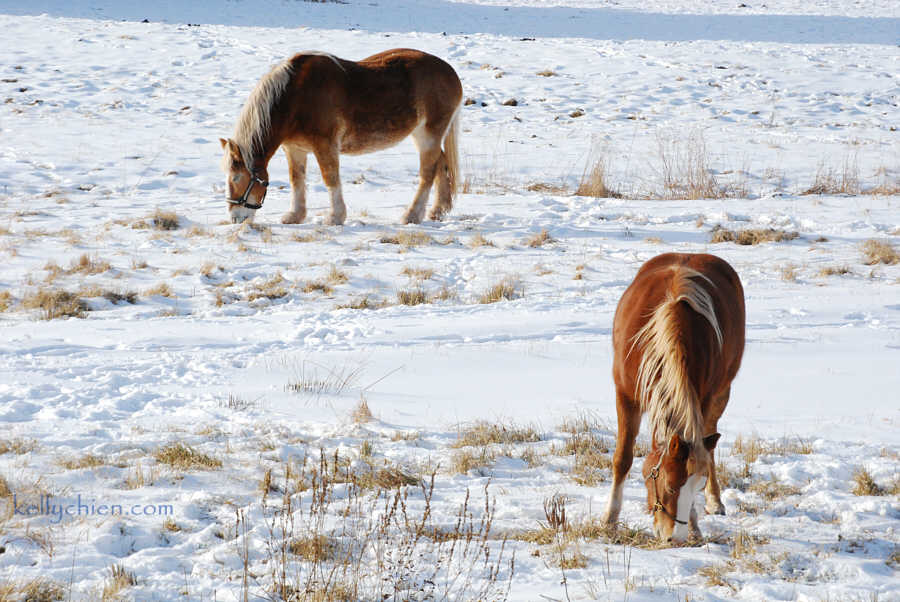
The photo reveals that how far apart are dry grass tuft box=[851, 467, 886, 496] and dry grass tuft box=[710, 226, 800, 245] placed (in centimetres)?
536

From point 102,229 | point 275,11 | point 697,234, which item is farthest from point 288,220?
point 275,11

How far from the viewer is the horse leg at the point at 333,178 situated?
922 cm

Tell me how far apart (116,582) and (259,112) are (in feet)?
21.5

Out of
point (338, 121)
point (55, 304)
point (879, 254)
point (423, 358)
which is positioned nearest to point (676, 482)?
point (423, 358)

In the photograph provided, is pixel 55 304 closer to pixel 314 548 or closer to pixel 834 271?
pixel 314 548

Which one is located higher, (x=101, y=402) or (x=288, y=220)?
(x=288, y=220)

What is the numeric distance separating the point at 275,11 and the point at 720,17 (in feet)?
50.8

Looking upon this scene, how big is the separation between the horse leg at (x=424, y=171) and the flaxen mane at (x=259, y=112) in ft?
6.02

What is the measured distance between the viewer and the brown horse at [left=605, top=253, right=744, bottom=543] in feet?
10.2

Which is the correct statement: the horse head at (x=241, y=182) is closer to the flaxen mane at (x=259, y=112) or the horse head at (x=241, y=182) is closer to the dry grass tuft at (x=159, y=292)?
the flaxen mane at (x=259, y=112)

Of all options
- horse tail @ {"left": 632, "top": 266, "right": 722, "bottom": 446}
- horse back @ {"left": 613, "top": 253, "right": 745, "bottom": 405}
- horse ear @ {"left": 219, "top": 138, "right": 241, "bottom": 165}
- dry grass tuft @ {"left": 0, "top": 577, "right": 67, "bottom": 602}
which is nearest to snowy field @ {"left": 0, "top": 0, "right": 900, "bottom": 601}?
dry grass tuft @ {"left": 0, "top": 577, "right": 67, "bottom": 602}

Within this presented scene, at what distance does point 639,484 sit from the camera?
428cm

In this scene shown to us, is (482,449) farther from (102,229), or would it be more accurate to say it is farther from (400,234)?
(102,229)

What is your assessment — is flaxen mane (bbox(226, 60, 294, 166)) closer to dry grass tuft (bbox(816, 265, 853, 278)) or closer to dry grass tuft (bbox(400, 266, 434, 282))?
dry grass tuft (bbox(400, 266, 434, 282))
